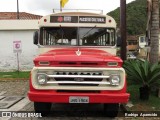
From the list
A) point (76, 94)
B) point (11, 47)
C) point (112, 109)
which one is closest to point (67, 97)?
point (76, 94)

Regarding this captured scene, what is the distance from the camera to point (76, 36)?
9.88 m

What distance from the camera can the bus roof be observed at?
32.6 ft

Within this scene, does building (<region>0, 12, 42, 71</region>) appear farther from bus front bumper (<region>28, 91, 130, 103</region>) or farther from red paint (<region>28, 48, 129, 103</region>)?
bus front bumper (<region>28, 91, 130, 103</region>)

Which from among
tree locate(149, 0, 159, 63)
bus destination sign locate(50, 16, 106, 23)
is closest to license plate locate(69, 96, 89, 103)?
bus destination sign locate(50, 16, 106, 23)

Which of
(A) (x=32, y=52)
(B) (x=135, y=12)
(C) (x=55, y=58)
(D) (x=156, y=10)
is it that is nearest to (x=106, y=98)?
(C) (x=55, y=58)

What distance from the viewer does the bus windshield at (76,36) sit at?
32.4 feet

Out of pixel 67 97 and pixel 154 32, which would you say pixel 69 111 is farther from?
pixel 154 32

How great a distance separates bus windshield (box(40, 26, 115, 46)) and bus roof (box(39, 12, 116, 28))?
109mm

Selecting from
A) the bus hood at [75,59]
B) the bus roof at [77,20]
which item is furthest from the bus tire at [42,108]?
the bus roof at [77,20]

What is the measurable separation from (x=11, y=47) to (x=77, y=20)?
15.3m

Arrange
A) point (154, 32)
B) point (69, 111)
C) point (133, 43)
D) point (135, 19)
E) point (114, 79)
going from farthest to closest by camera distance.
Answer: point (135, 19), point (133, 43), point (154, 32), point (69, 111), point (114, 79)

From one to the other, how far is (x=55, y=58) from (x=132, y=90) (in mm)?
4709

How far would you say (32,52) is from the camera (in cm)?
2467

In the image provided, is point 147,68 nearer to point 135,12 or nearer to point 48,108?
point 48,108
